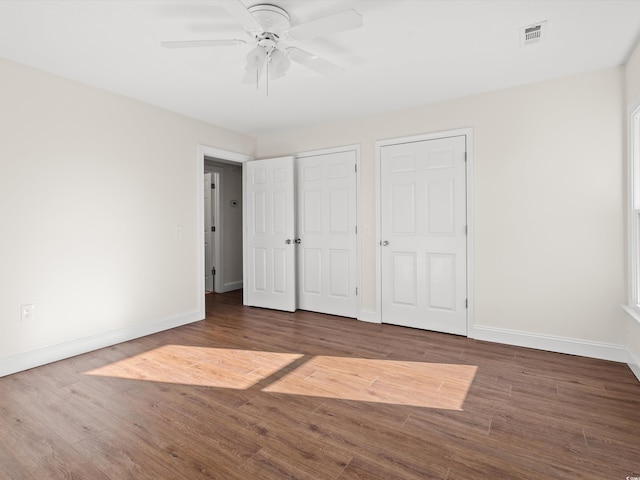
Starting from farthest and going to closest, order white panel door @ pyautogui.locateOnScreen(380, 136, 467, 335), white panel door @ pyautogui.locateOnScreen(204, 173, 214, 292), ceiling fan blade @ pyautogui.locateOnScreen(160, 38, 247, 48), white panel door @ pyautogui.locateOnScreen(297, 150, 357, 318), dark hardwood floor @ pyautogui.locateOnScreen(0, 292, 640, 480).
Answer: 1. white panel door @ pyautogui.locateOnScreen(204, 173, 214, 292)
2. white panel door @ pyautogui.locateOnScreen(297, 150, 357, 318)
3. white panel door @ pyautogui.locateOnScreen(380, 136, 467, 335)
4. ceiling fan blade @ pyautogui.locateOnScreen(160, 38, 247, 48)
5. dark hardwood floor @ pyautogui.locateOnScreen(0, 292, 640, 480)

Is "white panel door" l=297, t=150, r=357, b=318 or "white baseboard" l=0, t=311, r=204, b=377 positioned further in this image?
"white panel door" l=297, t=150, r=357, b=318

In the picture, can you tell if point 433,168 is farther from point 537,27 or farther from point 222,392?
point 222,392

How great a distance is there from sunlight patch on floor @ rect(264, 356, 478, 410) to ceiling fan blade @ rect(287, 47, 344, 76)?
2.26 metres

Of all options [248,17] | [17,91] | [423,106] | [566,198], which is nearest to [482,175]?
[566,198]

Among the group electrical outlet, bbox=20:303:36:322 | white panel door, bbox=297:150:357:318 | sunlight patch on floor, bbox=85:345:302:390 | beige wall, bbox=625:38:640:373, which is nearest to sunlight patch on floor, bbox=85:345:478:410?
sunlight patch on floor, bbox=85:345:302:390

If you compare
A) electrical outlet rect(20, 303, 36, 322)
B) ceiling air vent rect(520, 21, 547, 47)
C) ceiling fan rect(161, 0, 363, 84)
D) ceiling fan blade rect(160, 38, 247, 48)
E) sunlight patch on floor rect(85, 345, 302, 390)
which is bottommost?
sunlight patch on floor rect(85, 345, 302, 390)

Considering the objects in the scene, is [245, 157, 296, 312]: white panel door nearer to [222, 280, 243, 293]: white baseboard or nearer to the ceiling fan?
[222, 280, 243, 293]: white baseboard

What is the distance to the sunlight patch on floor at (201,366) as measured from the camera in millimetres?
2650

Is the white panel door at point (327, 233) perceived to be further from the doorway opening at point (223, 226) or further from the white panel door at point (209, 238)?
the white panel door at point (209, 238)

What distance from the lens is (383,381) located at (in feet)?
8.54

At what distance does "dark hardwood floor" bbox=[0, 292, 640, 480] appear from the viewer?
1.70 m

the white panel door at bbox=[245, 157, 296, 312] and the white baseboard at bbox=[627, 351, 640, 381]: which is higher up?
the white panel door at bbox=[245, 157, 296, 312]

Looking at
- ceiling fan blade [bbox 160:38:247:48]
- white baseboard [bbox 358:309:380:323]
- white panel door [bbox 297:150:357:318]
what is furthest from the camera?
white panel door [bbox 297:150:357:318]

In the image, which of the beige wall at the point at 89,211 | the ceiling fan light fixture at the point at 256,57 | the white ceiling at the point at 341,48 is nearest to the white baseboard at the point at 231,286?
the beige wall at the point at 89,211
